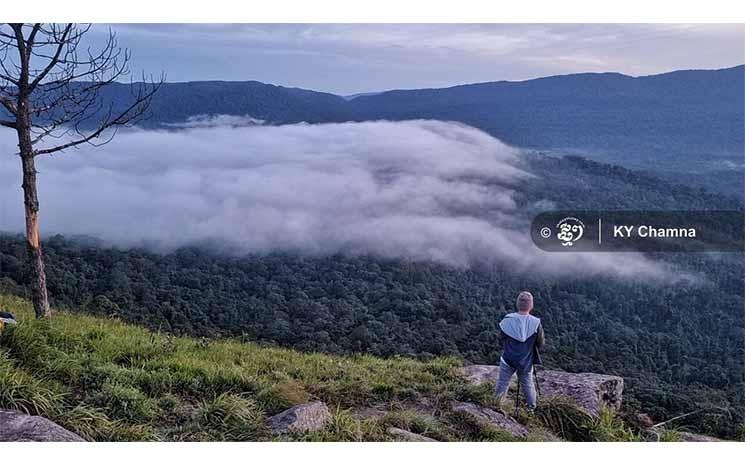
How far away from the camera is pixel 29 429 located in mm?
5027

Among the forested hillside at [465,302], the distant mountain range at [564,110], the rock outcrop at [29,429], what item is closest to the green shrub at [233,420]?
the forested hillside at [465,302]

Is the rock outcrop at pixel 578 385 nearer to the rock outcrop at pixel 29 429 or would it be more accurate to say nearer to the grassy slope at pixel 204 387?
the grassy slope at pixel 204 387

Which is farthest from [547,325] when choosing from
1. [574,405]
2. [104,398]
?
[104,398]

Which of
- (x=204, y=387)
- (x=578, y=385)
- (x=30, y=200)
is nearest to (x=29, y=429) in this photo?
(x=204, y=387)

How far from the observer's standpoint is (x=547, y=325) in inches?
220

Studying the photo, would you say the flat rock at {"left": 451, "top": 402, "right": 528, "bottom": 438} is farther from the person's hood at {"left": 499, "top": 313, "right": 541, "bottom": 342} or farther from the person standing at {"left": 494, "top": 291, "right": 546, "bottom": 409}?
the person's hood at {"left": 499, "top": 313, "right": 541, "bottom": 342}

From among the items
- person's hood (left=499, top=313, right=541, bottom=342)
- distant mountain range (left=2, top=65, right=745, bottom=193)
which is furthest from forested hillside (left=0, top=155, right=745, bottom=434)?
distant mountain range (left=2, top=65, right=745, bottom=193)

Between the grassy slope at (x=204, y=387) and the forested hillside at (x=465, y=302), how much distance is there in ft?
0.40

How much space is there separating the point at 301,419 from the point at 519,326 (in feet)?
4.81

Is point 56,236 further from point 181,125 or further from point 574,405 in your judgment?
point 574,405

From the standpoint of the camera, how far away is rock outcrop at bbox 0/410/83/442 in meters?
4.98

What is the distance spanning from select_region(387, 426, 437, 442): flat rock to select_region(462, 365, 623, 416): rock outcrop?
0.54 meters
